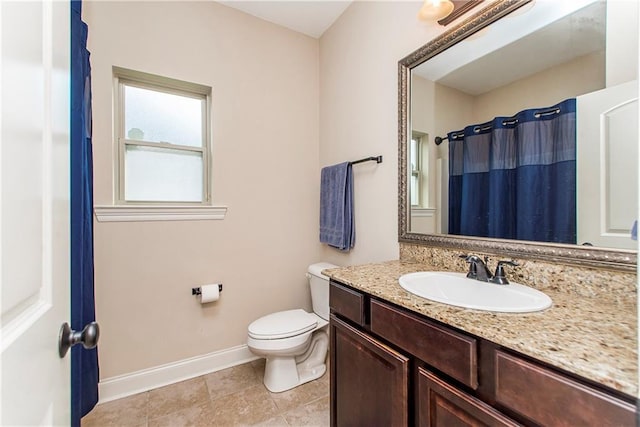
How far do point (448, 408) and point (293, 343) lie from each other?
108cm

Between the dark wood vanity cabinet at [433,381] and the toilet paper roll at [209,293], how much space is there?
3.20 ft

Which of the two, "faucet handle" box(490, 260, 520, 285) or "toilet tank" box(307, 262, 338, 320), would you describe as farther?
"toilet tank" box(307, 262, 338, 320)

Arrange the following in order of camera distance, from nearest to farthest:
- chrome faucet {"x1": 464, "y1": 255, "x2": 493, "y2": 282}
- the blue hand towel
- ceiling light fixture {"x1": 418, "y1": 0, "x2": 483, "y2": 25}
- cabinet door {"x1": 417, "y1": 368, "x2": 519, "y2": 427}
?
1. cabinet door {"x1": 417, "y1": 368, "x2": 519, "y2": 427}
2. chrome faucet {"x1": 464, "y1": 255, "x2": 493, "y2": 282}
3. ceiling light fixture {"x1": 418, "y1": 0, "x2": 483, "y2": 25}
4. the blue hand towel

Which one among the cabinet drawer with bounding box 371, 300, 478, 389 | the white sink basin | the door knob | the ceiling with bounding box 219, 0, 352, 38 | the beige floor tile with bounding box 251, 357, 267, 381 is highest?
the ceiling with bounding box 219, 0, 352, 38

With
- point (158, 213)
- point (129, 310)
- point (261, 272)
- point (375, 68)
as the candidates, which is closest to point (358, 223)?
point (261, 272)

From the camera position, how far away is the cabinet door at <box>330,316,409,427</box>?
0.94m

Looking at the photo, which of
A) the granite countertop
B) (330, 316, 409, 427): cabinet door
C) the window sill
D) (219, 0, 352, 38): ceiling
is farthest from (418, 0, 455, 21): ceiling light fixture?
the window sill

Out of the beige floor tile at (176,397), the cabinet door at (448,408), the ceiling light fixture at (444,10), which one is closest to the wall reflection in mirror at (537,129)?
the ceiling light fixture at (444,10)

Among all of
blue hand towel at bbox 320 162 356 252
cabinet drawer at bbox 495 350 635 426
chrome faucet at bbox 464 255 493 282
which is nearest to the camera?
cabinet drawer at bbox 495 350 635 426

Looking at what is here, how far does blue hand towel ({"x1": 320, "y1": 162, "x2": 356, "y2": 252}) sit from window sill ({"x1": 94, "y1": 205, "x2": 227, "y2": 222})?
77 cm

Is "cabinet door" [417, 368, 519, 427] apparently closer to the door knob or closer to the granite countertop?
the granite countertop

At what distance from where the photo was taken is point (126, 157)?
1.81 meters

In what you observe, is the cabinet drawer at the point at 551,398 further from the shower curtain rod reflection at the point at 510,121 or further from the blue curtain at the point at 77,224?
the blue curtain at the point at 77,224

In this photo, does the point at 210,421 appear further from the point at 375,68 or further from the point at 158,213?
the point at 375,68
